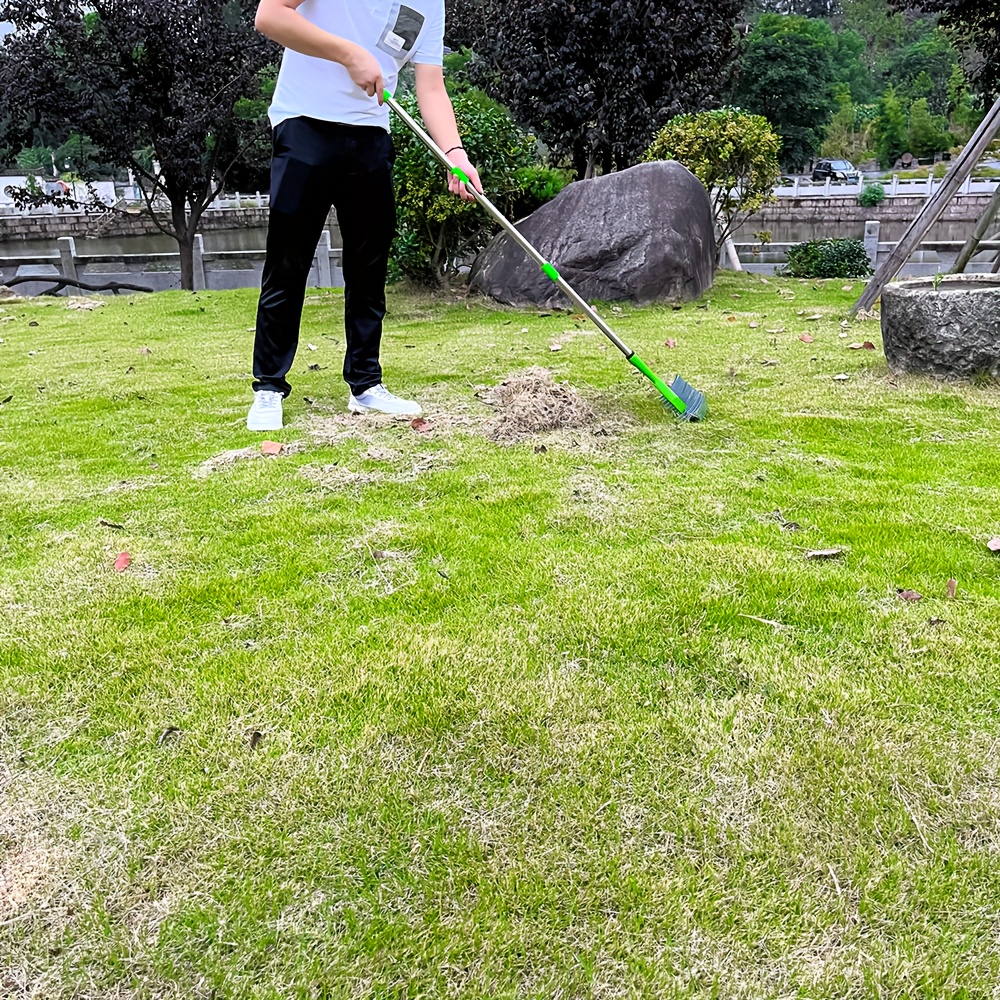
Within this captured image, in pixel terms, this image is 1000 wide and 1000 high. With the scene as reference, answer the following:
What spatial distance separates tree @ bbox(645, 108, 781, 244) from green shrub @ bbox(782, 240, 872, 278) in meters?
1.92

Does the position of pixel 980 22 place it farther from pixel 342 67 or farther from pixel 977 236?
pixel 342 67

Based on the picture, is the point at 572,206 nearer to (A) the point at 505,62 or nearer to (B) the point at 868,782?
(A) the point at 505,62

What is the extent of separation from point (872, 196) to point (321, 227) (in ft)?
69.8

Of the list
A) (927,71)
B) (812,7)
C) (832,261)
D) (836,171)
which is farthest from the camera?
(812,7)

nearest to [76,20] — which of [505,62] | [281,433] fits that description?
[505,62]

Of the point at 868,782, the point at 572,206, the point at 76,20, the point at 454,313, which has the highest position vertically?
the point at 76,20

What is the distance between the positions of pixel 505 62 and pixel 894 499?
11078 mm

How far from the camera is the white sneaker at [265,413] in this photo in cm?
338

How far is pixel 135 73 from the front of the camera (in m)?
12.4

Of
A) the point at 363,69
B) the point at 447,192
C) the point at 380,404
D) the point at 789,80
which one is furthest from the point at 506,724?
the point at 789,80

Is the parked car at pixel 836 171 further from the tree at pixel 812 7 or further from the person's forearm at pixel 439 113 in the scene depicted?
the tree at pixel 812 7

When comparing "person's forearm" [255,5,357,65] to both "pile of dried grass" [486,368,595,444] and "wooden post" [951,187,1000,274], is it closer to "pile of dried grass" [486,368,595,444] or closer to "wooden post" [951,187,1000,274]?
"pile of dried grass" [486,368,595,444]

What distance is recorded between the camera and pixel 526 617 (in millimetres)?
1801

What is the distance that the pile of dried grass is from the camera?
10.5 feet
